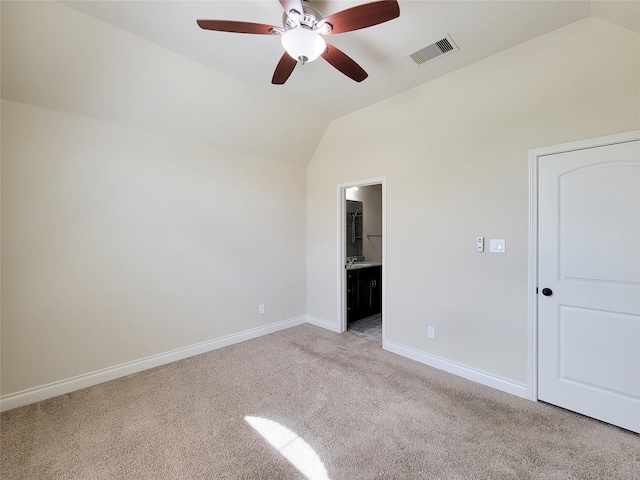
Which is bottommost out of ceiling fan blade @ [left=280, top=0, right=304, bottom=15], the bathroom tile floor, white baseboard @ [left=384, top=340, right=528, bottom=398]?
the bathroom tile floor

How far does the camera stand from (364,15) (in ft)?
5.02

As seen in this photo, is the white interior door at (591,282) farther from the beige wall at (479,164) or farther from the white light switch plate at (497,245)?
the white light switch plate at (497,245)

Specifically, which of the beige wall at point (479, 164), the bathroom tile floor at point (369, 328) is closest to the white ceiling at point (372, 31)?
the beige wall at point (479, 164)

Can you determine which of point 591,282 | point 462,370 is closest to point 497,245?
point 591,282

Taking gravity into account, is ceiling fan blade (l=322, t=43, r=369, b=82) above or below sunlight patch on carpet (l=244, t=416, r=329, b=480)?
above

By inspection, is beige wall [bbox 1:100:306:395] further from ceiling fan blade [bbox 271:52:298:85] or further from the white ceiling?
ceiling fan blade [bbox 271:52:298:85]

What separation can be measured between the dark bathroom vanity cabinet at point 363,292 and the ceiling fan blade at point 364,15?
3.12 m

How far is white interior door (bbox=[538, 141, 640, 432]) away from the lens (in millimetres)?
1946

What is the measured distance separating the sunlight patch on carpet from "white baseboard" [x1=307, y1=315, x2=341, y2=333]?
206cm

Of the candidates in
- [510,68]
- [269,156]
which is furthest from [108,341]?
[510,68]

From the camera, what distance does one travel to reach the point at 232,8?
1938mm

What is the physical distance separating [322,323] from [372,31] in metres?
3.62

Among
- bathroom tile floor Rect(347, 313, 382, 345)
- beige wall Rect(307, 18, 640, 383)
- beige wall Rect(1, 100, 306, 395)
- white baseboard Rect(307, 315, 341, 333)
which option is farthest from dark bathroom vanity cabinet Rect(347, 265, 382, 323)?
beige wall Rect(1, 100, 306, 395)

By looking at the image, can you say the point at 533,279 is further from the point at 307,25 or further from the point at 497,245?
A: the point at 307,25
